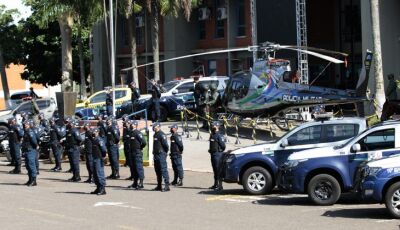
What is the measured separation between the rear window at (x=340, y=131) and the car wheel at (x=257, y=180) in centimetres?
174

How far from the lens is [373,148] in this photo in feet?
49.1

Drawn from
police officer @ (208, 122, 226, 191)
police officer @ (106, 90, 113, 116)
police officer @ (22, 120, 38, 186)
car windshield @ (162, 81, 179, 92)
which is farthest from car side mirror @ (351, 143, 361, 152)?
car windshield @ (162, 81, 179, 92)

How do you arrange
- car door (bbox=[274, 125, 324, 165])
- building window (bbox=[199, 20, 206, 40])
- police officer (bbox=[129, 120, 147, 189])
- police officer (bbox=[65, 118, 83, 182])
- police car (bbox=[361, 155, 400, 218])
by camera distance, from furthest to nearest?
building window (bbox=[199, 20, 206, 40]), police officer (bbox=[65, 118, 83, 182]), police officer (bbox=[129, 120, 147, 189]), car door (bbox=[274, 125, 324, 165]), police car (bbox=[361, 155, 400, 218])

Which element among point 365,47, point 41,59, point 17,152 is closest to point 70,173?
point 17,152

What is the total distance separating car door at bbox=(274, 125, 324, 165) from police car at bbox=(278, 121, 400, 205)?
48.4 inches

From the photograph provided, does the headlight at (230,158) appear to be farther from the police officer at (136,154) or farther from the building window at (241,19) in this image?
the building window at (241,19)

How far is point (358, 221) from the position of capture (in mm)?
13211

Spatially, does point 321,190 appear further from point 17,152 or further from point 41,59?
point 41,59

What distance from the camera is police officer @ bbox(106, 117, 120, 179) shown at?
72.0 ft

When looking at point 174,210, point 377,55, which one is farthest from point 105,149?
point 377,55

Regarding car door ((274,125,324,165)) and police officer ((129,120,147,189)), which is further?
police officer ((129,120,147,189))

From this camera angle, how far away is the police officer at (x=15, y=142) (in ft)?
78.7

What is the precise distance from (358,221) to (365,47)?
19.9m

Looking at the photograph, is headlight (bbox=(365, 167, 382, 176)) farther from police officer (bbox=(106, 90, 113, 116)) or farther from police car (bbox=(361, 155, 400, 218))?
police officer (bbox=(106, 90, 113, 116))
